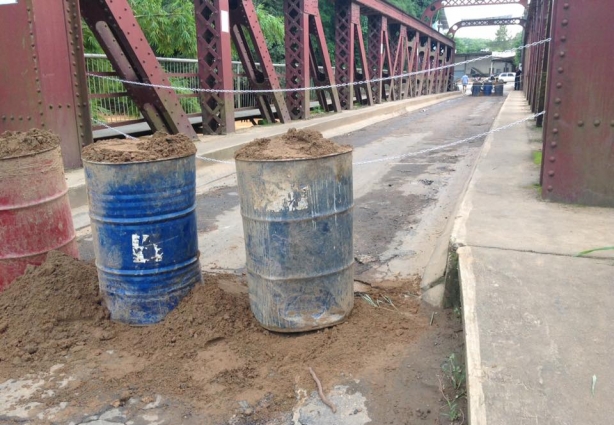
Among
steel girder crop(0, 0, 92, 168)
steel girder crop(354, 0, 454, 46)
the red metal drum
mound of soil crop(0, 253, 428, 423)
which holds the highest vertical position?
steel girder crop(354, 0, 454, 46)

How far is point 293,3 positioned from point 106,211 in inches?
527

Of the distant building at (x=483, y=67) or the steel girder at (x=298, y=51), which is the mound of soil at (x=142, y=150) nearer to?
the steel girder at (x=298, y=51)

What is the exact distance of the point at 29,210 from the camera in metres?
3.72

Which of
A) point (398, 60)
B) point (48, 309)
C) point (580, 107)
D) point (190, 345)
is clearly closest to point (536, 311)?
point (190, 345)

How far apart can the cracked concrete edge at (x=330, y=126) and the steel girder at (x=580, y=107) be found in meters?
4.67

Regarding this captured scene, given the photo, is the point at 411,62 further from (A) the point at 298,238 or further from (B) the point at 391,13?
(A) the point at 298,238

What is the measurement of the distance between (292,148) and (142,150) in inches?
36.5

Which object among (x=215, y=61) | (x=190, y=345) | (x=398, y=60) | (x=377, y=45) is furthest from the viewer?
(x=398, y=60)

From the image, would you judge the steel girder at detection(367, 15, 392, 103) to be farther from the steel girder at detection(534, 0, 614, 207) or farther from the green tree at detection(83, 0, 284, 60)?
the steel girder at detection(534, 0, 614, 207)

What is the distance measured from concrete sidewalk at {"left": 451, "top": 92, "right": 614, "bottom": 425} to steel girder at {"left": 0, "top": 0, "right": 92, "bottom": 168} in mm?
5267

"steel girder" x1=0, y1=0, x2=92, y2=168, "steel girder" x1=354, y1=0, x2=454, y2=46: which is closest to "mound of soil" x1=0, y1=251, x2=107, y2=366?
"steel girder" x1=0, y1=0, x2=92, y2=168

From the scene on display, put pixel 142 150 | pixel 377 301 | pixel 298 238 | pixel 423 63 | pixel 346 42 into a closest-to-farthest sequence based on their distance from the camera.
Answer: pixel 298 238, pixel 142 150, pixel 377 301, pixel 346 42, pixel 423 63

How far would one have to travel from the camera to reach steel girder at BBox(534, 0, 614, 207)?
4.47 metres

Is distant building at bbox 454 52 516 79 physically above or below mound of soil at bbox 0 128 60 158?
above
